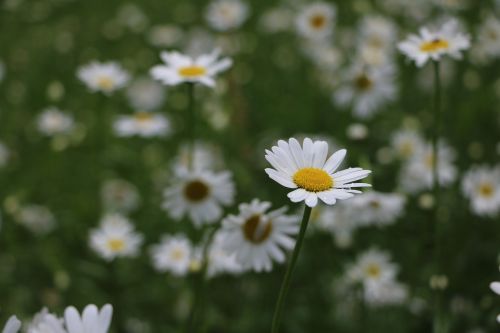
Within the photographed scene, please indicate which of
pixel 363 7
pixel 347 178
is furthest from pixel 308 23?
pixel 347 178

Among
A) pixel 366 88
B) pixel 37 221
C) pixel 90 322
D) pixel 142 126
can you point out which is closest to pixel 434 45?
pixel 366 88

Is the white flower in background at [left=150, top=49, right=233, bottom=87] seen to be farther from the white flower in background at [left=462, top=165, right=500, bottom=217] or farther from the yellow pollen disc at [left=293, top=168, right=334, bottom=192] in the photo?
the white flower in background at [left=462, top=165, right=500, bottom=217]

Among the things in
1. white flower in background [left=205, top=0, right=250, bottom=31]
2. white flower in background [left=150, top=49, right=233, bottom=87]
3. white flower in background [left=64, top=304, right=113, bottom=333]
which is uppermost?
white flower in background [left=205, top=0, right=250, bottom=31]

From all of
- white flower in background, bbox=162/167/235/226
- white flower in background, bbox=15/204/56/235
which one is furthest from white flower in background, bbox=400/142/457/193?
white flower in background, bbox=15/204/56/235

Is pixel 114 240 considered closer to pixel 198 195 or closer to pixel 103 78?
pixel 198 195

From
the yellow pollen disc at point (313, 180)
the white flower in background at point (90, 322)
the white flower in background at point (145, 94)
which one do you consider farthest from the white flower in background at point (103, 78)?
the white flower in background at point (90, 322)

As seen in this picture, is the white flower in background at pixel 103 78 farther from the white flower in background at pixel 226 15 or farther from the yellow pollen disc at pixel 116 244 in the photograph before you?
the white flower in background at pixel 226 15
